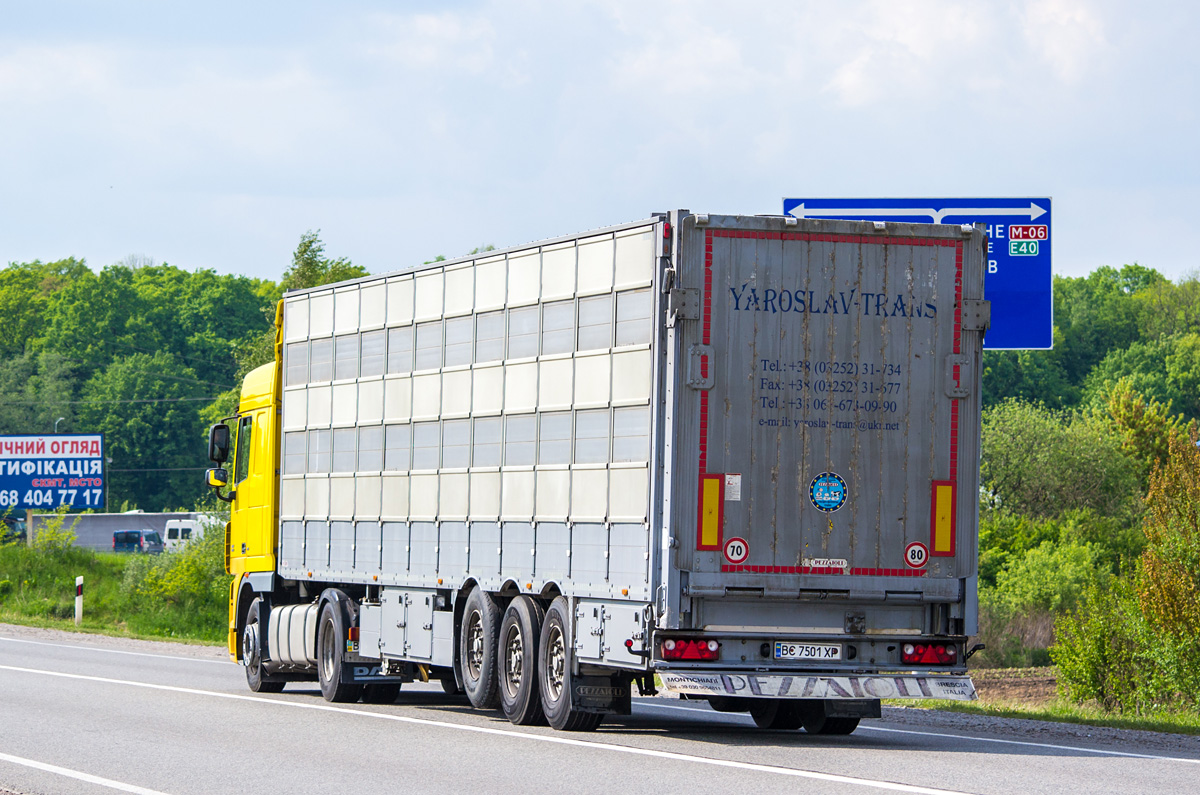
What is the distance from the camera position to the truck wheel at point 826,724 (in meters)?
14.0

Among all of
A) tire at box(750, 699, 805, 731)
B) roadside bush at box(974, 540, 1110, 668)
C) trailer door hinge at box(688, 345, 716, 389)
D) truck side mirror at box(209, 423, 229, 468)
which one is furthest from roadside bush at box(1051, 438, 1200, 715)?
roadside bush at box(974, 540, 1110, 668)

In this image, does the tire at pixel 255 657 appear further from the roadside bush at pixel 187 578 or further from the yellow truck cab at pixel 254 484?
the roadside bush at pixel 187 578

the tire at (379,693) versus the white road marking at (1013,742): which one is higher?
the white road marking at (1013,742)

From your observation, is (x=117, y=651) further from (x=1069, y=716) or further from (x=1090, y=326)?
(x=1090, y=326)

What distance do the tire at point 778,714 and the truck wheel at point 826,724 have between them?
0.13 metres

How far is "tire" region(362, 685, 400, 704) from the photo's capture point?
17.7 metres

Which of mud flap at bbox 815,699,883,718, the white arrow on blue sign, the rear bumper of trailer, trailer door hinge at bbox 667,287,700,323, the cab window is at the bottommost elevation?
mud flap at bbox 815,699,883,718

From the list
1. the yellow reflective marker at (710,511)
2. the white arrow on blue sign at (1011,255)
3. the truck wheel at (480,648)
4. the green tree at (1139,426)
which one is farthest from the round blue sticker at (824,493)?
the green tree at (1139,426)

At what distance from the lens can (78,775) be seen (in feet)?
36.2

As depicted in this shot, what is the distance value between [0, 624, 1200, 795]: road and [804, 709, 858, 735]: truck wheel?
0.21 meters

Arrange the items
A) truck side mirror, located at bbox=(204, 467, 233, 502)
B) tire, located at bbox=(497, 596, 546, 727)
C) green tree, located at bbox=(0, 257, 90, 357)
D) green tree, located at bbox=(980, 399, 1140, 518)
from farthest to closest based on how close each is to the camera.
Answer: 1. green tree, located at bbox=(0, 257, 90, 357)
2. green tree, located at bbox=(980, 399, 1140, 518)
3. truck side mirror, located at bbox=(204, 467, 233, 502)
4. tire, located at bbox=(497, 596, 546, 727)

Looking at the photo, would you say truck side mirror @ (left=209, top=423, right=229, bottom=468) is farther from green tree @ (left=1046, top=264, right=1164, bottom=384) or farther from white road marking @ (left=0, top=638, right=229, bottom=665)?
green tree @ (left=1046, top=264, right=1164, bottom=384)

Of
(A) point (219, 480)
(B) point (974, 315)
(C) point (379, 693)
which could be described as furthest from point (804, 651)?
(A) point (219, 480)

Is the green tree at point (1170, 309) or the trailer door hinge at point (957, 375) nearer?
the trailer door hinge at point (957, 375)
